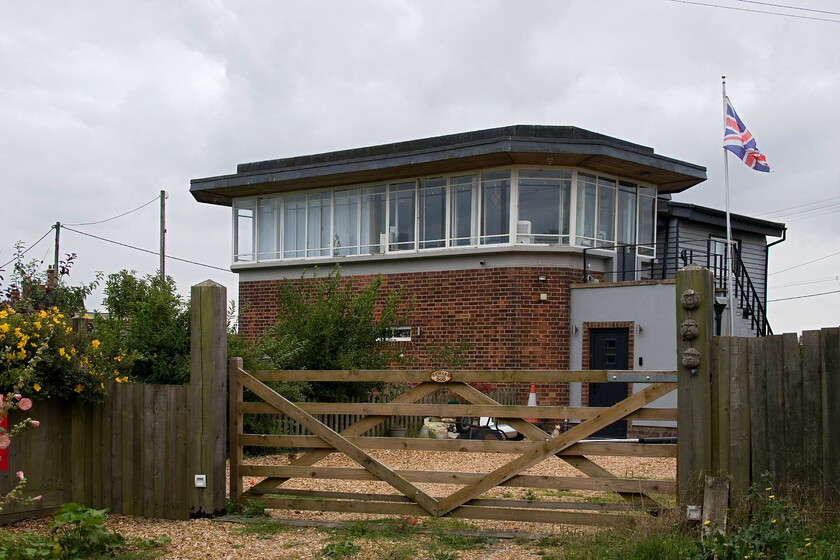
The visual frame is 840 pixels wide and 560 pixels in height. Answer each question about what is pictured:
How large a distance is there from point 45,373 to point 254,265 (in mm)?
14545

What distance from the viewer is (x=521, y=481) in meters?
7.31

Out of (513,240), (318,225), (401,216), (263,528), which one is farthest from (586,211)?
(263,528)

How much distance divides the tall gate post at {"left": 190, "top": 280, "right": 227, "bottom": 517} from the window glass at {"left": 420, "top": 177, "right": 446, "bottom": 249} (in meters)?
11.7

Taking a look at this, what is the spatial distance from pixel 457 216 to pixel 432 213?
0.69 meters

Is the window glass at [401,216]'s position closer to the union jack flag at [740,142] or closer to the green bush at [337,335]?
the green bush at [337,335]

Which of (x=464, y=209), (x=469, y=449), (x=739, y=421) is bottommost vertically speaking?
(x=469, y=449)

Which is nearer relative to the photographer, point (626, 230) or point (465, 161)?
point (465, 161)

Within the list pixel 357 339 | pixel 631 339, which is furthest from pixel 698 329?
pixel 631 339

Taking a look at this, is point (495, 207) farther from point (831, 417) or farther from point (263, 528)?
point (831, 417)

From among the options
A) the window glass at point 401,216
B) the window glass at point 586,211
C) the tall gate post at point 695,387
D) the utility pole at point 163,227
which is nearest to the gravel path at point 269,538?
the tall gate post at point 695,387

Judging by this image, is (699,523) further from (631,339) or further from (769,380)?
(631,339)

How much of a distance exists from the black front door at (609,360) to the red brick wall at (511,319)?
592mm

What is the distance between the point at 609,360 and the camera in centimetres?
1800

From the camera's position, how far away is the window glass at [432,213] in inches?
768
